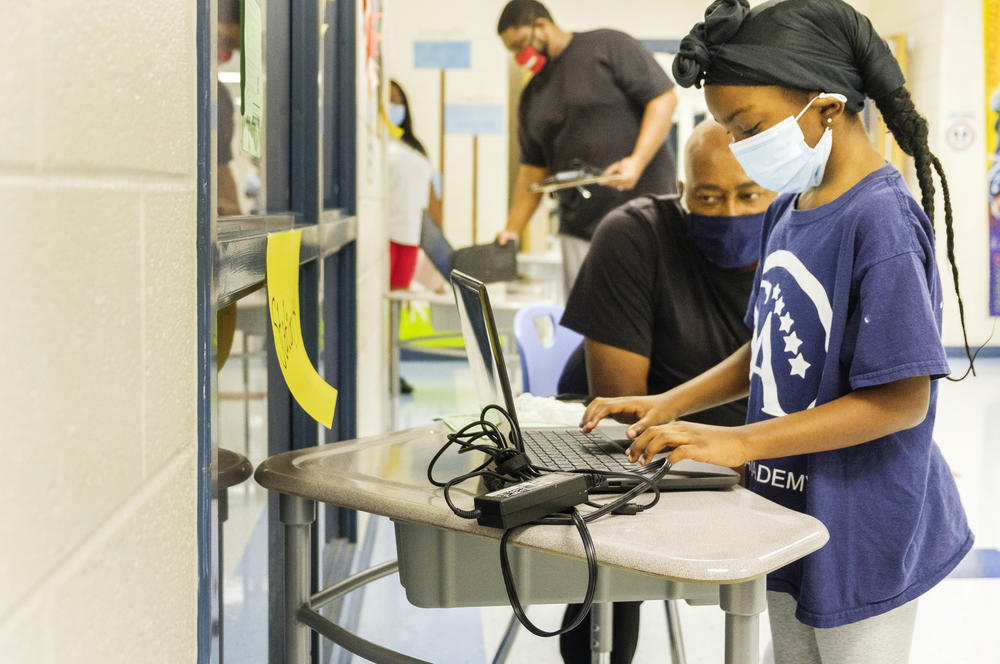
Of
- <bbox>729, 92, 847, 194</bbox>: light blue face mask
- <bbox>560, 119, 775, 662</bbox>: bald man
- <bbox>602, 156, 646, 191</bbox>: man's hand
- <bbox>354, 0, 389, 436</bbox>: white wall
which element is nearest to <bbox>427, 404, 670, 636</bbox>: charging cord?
<bbox>729, 92, 847, 194</bbox>: light blue face mask

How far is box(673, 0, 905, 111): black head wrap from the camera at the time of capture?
1.12m

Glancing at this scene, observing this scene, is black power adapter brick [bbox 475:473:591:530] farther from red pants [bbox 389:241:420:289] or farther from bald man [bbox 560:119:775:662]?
red pants [bbox 389:241:420:289]

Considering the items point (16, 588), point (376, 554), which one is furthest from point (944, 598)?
point (16, 588)

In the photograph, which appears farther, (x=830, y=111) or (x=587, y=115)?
(x=587, y=115)

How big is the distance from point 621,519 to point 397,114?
4070 millimetres

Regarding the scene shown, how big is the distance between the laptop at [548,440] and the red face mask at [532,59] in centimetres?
222

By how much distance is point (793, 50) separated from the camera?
1.12 m

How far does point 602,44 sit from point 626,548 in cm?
250

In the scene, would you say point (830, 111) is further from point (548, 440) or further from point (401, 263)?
point (401, 263)

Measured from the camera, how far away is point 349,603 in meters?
2.19

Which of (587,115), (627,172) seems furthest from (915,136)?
(587,115)

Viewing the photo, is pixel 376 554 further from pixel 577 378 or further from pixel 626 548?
pixel 626 548

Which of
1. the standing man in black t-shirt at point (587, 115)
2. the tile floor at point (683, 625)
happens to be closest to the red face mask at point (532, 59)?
the standing man in black t-shirt at point (587, 115)

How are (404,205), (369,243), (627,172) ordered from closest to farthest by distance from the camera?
(627,172) < (369,243) < (404,205)
